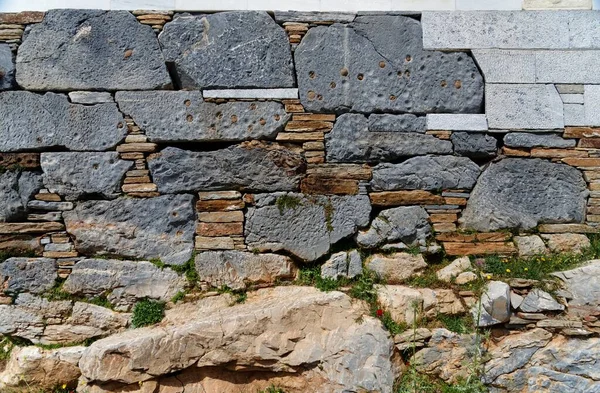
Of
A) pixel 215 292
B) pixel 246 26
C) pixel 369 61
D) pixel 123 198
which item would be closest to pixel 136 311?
pixel 215 292

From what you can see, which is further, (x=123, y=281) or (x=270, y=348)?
(x=123, y=281)

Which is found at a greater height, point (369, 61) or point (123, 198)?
point (369, 61)

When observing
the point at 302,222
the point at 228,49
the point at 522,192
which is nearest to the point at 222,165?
the point at 302,222

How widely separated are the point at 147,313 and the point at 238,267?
78 centimetres

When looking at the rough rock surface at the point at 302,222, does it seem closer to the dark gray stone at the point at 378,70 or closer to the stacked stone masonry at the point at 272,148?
the stacked stone masonry at the point at 272,148

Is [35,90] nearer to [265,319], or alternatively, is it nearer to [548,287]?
[265,319]

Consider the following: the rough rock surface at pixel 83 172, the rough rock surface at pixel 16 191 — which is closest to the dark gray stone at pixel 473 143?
the rough rock surface at pixel 83 172

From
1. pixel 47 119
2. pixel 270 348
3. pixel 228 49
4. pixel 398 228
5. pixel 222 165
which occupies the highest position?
pixel 228 49

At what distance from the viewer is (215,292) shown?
160 inches

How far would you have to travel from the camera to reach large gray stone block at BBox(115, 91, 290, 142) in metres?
4.07

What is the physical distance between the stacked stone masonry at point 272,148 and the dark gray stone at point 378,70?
12 mm

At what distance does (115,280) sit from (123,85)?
154 cm

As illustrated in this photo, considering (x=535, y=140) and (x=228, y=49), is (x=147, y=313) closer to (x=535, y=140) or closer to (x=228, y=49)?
(x=228, y=49)

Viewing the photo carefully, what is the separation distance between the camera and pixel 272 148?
4.10 meters
